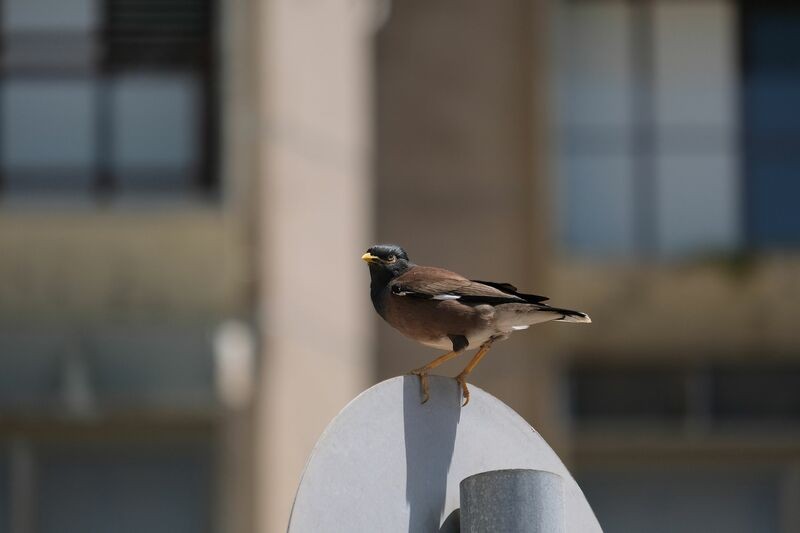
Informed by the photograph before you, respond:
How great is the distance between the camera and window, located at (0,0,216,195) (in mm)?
12789

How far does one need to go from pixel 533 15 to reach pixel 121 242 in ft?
13.2

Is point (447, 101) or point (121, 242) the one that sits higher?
point (447, 101)

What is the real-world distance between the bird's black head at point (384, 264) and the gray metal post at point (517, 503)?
3.64 ft

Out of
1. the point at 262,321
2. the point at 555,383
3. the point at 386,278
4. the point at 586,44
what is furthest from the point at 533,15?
the point at 386,278

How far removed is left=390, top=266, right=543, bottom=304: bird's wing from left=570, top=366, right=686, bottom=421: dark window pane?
9.46 metres

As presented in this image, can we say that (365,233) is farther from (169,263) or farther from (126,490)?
(126,490)

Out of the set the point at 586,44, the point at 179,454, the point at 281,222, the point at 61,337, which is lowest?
the point at 179,454

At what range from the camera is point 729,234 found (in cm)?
1455

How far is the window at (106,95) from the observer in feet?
42.0

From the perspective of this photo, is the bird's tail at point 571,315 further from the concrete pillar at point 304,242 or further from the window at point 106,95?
the window at point 106,95

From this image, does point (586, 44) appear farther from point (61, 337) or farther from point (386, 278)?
point (386, 278)

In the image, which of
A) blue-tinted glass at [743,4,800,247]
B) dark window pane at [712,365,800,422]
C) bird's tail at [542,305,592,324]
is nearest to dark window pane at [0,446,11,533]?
dark window pane at [712,365,800,422]

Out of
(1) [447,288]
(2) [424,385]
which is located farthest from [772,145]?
(2) [424,385]

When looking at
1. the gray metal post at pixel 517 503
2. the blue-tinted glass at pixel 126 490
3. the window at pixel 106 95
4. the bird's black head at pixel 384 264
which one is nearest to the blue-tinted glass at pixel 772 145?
the window at pixel 106 95
